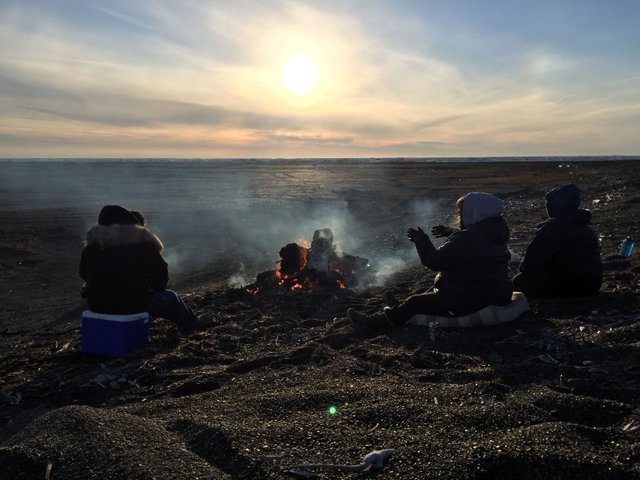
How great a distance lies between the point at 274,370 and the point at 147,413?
1.40 m

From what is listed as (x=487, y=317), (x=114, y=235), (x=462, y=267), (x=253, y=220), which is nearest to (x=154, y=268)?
(x=114, y=235)

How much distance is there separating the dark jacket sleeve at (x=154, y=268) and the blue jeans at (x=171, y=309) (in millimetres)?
309

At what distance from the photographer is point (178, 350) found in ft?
20.2

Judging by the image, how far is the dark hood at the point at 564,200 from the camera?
6.30 m

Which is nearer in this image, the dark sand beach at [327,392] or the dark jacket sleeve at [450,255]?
the dark sand beach at [327,392]

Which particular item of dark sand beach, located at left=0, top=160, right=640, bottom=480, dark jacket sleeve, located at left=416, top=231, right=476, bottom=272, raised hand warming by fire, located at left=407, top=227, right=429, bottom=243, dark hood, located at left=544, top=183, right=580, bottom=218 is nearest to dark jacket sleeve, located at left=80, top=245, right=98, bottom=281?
dark sand beach, located at left=0, top=160, right=640, bottom=480

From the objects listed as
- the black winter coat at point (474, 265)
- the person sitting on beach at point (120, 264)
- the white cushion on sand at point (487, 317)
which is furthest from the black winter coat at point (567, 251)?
the person sitting on beach at point (120, 264)

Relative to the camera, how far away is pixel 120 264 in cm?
620

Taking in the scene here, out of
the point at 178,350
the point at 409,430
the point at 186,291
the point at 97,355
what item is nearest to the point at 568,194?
the point at 409,430

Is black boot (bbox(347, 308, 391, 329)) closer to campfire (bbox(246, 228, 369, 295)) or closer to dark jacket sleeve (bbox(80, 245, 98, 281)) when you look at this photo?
campfire (bbox(246, 228, 369, 295))

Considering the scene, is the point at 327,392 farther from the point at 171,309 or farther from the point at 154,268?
the point at 171,309

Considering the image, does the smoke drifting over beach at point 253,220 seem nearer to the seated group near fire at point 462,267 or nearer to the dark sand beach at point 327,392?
the dark sand beach at point 327,392

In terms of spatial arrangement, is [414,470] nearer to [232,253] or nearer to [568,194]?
[568,194]

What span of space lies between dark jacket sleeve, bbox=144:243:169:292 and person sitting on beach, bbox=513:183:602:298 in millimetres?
4527
